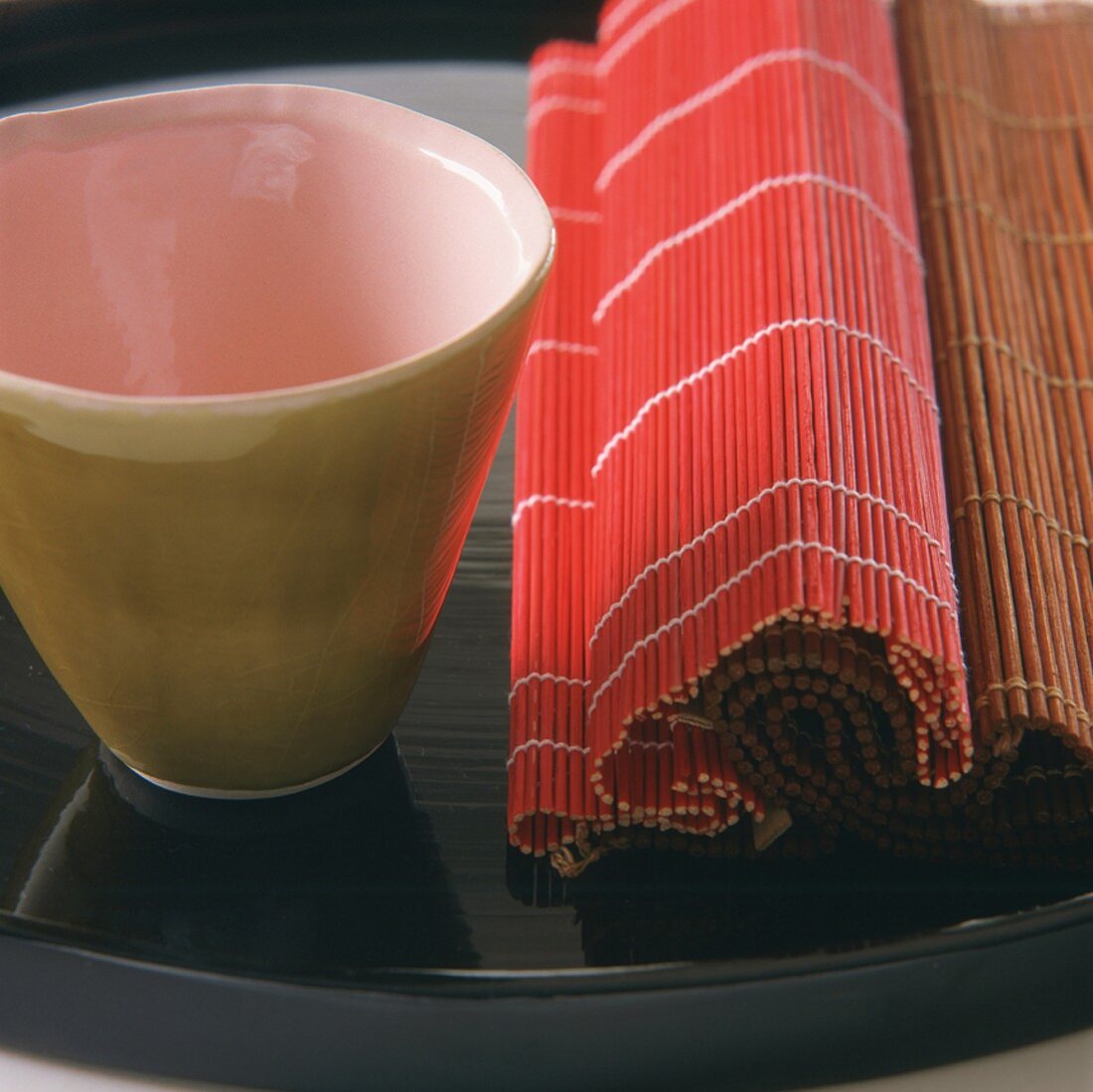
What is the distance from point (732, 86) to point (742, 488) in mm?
211

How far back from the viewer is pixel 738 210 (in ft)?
1.39

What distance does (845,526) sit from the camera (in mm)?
311

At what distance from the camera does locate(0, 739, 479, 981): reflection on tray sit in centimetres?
31

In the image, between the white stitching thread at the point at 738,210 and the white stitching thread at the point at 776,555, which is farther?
the white stitching thread at the point at 738,210

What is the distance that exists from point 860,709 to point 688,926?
0.06 meters

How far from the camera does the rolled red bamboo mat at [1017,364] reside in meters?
0.32

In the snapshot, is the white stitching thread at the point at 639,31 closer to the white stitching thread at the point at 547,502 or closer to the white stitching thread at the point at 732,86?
the white stitching thread at the point at 732,86

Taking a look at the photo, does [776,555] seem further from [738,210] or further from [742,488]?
[738,210]

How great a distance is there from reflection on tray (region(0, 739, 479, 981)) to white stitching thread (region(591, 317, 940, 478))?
0.12 m

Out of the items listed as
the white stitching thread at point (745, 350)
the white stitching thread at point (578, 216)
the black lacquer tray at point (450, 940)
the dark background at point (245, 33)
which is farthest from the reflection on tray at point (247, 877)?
the dark background at point (245, 33)

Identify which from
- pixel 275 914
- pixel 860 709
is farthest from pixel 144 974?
pixel 860 709

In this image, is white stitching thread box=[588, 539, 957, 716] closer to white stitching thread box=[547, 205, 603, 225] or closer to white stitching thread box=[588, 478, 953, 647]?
white stitching thread box=[588, 478, 953, 647]

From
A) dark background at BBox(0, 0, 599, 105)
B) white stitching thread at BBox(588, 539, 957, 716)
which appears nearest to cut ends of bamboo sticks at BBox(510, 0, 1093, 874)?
white stitching thread at BBox(588, 539, 957, 716)

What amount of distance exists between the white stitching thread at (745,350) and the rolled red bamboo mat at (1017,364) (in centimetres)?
3
